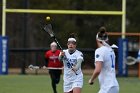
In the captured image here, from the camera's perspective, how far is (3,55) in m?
31.8

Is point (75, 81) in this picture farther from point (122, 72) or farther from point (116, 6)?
point (116, 6)

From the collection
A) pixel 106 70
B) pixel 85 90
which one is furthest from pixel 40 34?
pixel 106 70

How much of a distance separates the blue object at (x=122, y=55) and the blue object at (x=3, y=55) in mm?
5819

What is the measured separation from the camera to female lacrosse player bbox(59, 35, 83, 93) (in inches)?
548

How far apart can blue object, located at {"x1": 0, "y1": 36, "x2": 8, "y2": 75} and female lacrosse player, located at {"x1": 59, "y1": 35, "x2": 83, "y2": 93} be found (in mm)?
17655

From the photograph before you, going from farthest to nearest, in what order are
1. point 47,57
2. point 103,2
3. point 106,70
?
1. point 103,2
2. point 47,57
3. point 106,70

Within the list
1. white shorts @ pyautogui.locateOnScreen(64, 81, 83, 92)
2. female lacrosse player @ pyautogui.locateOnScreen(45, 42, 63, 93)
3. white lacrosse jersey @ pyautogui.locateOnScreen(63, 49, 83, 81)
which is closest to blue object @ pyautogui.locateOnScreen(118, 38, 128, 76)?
female lacrosse player @ pyautogui.locateOnScreen(45, 42, 63, 93)

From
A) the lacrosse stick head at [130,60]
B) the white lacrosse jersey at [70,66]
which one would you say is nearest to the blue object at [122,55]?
the lacrosse stick head at [130,60]

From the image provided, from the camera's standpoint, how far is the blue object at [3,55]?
31547mm

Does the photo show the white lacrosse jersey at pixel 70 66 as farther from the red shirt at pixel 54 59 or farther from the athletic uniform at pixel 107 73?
the red shirt at pixel 54 59

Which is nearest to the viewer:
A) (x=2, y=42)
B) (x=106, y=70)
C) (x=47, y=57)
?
(x=106, y=70)

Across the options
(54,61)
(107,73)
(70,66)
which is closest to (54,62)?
(54,61)

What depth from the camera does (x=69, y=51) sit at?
1422 centimetres

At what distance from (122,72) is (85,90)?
34.0 feet
